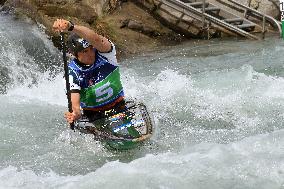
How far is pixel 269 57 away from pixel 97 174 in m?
7.07

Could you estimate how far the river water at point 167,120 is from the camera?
17.3 ft

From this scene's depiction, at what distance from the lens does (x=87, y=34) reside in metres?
5.87

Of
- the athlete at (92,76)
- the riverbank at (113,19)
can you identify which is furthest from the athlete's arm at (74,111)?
the riverbank at (113,19)

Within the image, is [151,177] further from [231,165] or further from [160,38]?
[160,38]

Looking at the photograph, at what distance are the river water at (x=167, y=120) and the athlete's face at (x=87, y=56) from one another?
104 centimetres

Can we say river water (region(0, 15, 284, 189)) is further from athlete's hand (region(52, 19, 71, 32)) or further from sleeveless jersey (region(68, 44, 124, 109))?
athlete's hand (region(52, 19, 71, 32))

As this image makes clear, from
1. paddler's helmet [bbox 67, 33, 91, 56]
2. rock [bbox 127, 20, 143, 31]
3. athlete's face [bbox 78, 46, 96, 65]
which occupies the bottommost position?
rock [bbox 127, 20, 143, 31]

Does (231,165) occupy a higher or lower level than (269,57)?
higher

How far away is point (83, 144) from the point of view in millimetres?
6707

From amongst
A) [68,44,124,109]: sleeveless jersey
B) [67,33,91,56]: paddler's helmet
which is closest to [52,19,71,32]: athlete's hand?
[67,33,91,56]: paddler's helmet

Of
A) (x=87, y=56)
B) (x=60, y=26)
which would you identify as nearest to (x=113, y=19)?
(x=87, y=56)

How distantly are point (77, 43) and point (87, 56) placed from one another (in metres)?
0.27

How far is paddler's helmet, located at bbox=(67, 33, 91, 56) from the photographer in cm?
604

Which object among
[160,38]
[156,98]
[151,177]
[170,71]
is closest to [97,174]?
[151,177]
